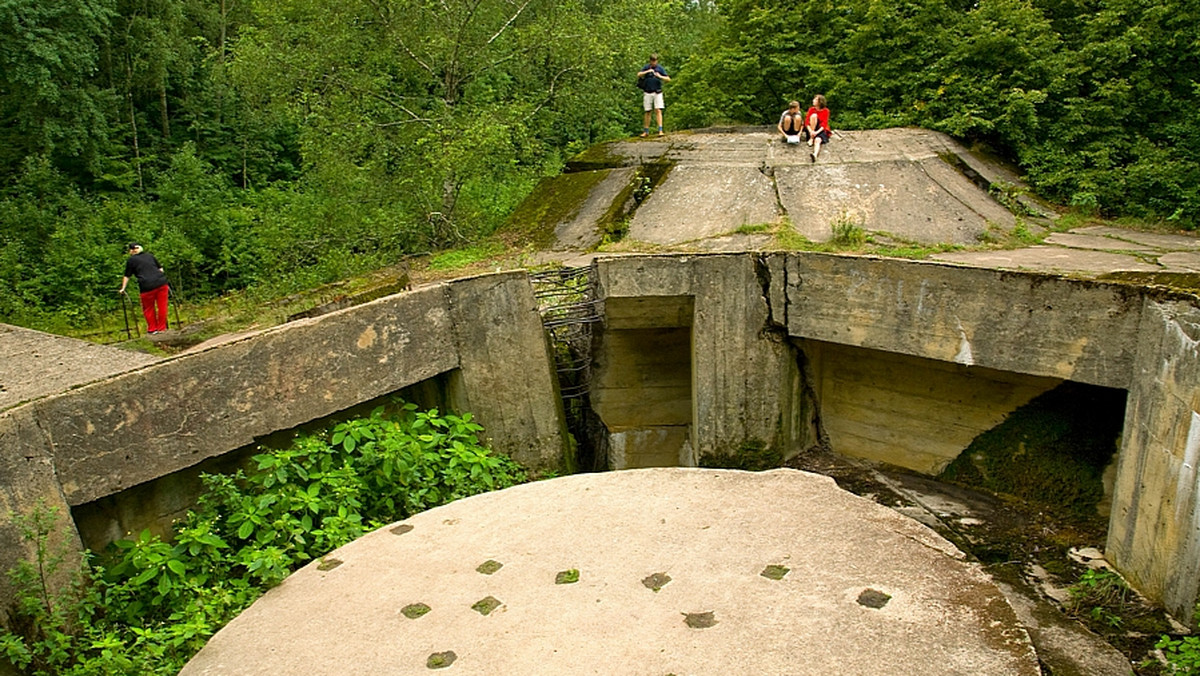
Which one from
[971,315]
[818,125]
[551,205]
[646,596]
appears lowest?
[646,596]

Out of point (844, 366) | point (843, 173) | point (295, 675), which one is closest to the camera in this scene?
point (295, 675)

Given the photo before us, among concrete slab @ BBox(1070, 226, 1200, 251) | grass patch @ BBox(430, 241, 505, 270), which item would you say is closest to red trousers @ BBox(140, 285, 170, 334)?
grass patch @ BBox(430, 241, 505, 270)

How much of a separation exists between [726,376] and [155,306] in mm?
4624

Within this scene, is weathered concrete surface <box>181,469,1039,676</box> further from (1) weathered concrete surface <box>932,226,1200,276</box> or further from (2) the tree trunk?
(2) the tree trunk

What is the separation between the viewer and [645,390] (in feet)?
26.9

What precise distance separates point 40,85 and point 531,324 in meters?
10.0

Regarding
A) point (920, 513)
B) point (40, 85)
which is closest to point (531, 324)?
point (920, 513)

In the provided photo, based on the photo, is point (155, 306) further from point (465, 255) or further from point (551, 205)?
point (551, 205)

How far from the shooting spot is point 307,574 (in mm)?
4844

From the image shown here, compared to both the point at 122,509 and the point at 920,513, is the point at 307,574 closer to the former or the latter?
the point at 122,509

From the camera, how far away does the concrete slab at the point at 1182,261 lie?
Answer: 6.50 meters

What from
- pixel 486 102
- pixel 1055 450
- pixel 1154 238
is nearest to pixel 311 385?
pixel 1055 450

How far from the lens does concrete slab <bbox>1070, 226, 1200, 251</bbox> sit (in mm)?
7465

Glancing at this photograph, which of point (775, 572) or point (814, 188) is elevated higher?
point (814, 188)
